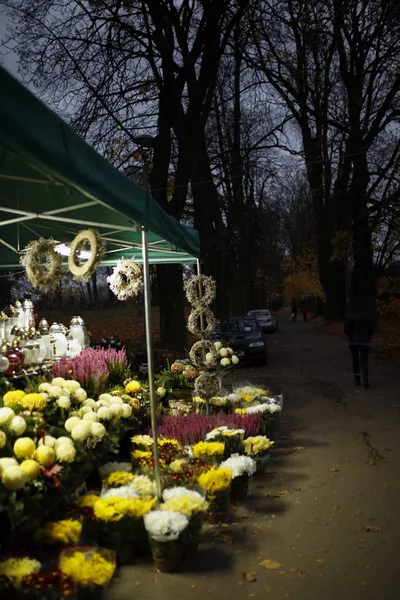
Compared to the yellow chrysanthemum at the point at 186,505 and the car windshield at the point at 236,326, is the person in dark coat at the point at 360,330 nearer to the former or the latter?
the car windshield at the point at 236,326

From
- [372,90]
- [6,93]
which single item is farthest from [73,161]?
[372,90]

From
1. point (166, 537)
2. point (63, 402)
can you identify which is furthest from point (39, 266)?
point (166, 537)

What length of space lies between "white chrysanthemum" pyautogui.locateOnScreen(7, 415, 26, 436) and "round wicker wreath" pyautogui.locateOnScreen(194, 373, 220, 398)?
4.36 meters

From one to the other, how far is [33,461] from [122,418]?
2.19 m

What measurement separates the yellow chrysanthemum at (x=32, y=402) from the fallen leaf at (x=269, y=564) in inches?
85.2

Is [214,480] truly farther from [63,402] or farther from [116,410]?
[63,402]

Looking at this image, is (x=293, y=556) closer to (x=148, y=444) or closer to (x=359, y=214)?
(x=148, y=444)

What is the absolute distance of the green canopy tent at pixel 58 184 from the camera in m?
3.32

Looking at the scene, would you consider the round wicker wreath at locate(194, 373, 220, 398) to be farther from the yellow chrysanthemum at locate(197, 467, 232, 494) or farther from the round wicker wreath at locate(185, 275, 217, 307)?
the yellow chrysanthemum at locate(197, 467, 232, 494)

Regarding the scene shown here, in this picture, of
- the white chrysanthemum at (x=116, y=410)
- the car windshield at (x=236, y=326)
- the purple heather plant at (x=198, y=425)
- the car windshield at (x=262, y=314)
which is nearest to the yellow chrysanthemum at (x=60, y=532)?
the white chrysanthemum at (x=116, y=410)

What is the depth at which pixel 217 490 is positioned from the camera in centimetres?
543

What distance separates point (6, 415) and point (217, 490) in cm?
190

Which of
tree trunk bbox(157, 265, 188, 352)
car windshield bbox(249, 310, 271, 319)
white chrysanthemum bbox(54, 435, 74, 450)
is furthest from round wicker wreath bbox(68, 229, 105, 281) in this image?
car windshield bbox(249, 310, 271, 319)

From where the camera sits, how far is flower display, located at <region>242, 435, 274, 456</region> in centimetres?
682
